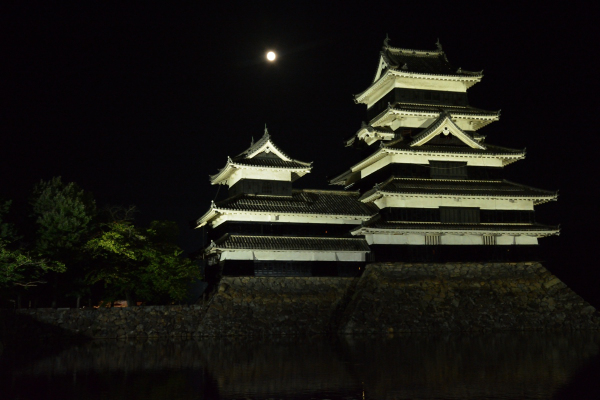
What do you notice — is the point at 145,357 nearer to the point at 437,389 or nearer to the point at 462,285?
the point at 437,389

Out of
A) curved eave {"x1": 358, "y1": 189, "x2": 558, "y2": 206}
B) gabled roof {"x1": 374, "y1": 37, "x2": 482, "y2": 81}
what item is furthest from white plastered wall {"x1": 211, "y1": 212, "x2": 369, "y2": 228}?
gabled roof {"x1": 374, "y1": 37, "x2": 482, "y2": 81}

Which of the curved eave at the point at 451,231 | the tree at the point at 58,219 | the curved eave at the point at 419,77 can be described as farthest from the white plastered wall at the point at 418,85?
the tree at the point at 58,219

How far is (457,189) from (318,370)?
22219 millimetres

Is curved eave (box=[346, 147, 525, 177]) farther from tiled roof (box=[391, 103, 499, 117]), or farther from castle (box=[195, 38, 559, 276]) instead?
tiled roof (box=[391, 103, 499, 117])

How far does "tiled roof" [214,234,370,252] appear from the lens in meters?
35.8

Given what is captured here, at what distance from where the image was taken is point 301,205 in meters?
38.3

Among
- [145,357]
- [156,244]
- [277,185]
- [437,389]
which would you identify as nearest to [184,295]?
[156,244]

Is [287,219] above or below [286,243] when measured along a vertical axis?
above

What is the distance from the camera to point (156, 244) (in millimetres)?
39969

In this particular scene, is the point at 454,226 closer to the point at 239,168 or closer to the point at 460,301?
the point at 460,301

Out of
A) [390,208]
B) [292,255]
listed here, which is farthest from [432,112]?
[292,255]

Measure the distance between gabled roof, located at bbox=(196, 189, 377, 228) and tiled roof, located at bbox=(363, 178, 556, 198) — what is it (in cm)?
143

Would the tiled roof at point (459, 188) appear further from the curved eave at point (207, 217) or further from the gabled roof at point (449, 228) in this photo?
the curved eave at point (207, 217)

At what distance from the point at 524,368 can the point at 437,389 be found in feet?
17.7
